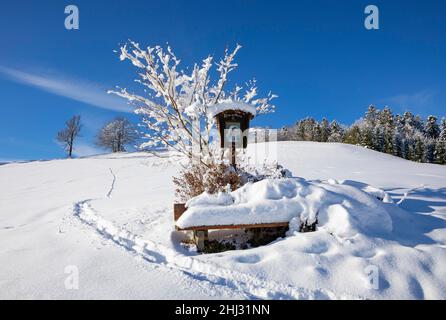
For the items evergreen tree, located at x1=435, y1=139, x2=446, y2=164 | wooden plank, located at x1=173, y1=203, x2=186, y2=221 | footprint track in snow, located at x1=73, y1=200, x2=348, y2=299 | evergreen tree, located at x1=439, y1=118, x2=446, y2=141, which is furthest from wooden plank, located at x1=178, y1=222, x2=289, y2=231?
evergreen tree, located at x1=439, y1=118, x2=446, y2=141

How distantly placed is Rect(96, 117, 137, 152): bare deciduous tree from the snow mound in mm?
50545

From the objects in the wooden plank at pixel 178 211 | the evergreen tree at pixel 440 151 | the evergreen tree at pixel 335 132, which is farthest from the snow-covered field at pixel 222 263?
the evergreen tree at pixel 335 132

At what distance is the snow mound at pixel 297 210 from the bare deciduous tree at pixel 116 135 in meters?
50.5

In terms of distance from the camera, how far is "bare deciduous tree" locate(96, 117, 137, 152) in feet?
178

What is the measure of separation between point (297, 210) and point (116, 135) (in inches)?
2056

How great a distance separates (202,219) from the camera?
600cm

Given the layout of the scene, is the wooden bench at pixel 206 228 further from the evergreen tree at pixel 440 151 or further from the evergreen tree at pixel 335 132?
the evergreen tree at pixel 335 132

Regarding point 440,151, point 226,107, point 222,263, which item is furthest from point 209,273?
point 440,151

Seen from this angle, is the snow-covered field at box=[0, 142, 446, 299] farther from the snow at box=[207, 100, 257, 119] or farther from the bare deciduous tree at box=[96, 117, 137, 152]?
the bare deciduous tree at box=[96, 117, 137, 152]

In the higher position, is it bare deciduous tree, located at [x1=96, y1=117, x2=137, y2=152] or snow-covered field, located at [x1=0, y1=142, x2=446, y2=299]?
bare deciduous tree, located at [x1=96, y1=117, x2=137, y2=152]

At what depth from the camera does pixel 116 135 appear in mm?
54281

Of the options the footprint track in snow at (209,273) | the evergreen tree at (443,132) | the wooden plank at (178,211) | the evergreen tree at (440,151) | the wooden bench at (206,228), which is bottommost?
the footprint track in snow at (209,273)

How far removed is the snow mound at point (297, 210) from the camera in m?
5.84
